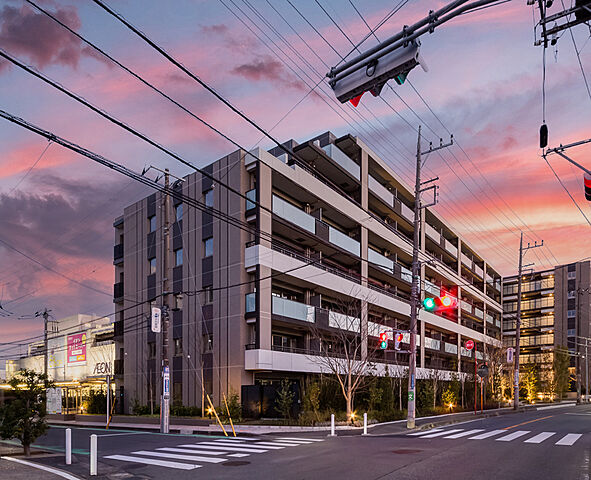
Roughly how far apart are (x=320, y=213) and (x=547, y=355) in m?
80.2

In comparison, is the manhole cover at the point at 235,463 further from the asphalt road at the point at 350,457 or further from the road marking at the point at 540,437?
the road marking at the point at 540,437

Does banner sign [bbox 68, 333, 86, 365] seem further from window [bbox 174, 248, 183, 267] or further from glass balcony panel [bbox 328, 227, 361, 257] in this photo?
glass balcony panel [bbox 328, 227, 361, 257]

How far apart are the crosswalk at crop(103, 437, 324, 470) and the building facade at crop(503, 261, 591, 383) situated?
85418 millimetres

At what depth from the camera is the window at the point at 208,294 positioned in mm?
33625

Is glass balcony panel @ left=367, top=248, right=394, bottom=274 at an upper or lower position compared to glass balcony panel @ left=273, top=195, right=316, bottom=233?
lower

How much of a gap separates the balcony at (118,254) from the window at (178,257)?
9.22 m

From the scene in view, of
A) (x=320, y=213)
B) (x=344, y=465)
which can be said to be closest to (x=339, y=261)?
(x=320, y=213)

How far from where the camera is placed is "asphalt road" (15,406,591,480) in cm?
1206

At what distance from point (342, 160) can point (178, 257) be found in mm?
13619

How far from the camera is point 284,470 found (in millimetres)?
12641

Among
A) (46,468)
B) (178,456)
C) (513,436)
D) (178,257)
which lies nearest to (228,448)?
(178,456)

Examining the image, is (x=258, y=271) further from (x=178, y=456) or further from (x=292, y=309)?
(x=178, y=456)

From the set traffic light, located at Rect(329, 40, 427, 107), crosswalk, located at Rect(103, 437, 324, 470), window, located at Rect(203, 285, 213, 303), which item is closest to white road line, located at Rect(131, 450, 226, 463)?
crosswalk, located at Rect(103, 437, 324, 470)

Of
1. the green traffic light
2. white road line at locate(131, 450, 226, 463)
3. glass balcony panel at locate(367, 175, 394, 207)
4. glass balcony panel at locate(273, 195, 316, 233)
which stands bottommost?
white road line at locate(131, 450, 226, 463)
